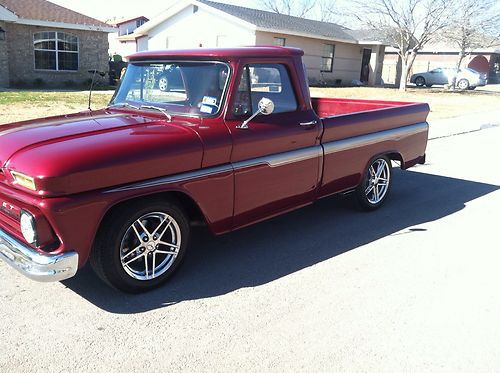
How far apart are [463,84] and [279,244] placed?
3645 centimetres

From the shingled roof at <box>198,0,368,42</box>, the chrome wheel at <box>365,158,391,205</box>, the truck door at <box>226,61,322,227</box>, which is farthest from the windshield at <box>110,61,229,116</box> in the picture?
the shingled roof at <box>198,0,368,42</box>

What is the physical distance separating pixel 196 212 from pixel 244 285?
2.36 feet

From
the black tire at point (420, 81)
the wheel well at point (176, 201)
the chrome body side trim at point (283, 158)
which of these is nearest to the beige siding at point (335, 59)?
the black tire at point (420, 81)

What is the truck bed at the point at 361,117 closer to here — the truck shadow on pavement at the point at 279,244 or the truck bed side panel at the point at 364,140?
the truck bed side panel at the point at 364,140

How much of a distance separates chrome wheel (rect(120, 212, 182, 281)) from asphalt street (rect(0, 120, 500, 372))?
0.19 m

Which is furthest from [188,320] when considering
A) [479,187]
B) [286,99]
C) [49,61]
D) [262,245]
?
[49,61]

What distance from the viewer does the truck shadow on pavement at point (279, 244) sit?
3812 millimetres

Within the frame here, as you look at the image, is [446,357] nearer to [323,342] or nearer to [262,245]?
[323,342]

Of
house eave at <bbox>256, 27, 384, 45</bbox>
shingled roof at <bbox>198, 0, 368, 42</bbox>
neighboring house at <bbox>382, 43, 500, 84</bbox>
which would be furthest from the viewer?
neighboring house at <bbox>382, 43, 500, 84</bbox>

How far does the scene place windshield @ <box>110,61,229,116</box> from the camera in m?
4.12

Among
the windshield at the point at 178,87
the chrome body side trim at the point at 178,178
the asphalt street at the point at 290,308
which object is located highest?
the windshield at the point at 178,87

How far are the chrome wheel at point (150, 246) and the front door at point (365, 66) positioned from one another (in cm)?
3340

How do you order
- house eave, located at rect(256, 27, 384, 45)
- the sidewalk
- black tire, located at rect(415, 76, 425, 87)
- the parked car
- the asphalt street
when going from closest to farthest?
the asphalt street → the sidewalk → house eave, located at rect(256, 27, 384, 45) → the parked car → black tire, located at rect(415, 76, 425, 87)

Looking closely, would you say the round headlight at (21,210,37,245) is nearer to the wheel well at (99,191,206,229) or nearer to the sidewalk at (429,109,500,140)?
the wheel well at (99,191,206,229)
